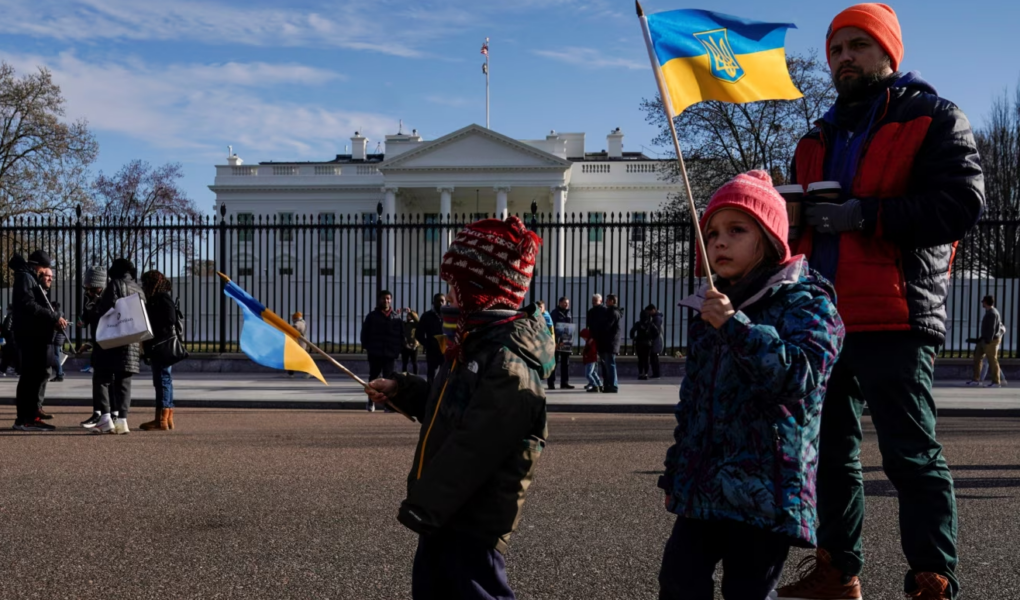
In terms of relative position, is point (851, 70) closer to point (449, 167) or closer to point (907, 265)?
point (907, 265)

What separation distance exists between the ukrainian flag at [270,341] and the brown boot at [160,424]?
6.46m

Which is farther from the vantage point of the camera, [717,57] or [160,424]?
[160,424]

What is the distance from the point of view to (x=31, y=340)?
9.09 meters

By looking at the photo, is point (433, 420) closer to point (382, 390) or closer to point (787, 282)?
point (382, 390)

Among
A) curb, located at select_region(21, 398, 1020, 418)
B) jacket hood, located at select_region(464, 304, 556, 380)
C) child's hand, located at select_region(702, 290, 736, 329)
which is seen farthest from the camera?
curb, located at select_region(21, 398, 1020, 418)

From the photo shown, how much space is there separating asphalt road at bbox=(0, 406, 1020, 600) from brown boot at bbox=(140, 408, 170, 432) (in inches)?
26.6

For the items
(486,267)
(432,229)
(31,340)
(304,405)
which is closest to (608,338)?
(432,229)

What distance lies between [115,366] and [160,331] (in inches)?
24.1

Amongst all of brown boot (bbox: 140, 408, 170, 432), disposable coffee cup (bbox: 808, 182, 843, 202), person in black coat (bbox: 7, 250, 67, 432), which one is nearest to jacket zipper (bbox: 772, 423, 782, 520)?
disposable coffee cup (bbox: 808, 182, 843, 202)

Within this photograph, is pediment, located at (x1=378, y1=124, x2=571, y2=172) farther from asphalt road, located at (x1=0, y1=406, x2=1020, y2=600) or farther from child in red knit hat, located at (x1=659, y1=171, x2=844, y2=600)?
child in red knit hat, located at (x1=659, y1=171, x2=844, y2=600)

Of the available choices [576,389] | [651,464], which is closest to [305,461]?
[651,464]

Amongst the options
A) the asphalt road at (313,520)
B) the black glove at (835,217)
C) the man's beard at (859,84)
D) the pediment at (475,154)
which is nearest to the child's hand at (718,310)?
the black glove at (835,217)

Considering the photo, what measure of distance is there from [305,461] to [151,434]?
2500 millimetres

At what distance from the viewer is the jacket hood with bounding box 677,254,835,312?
2418mm
